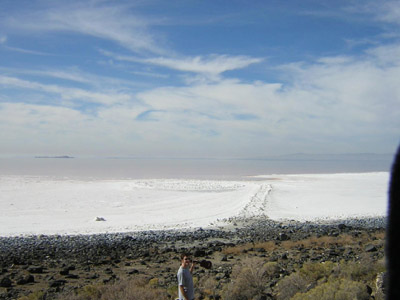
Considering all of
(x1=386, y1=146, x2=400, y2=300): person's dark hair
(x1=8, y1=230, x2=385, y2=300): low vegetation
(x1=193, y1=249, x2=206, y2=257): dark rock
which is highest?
(x1=386, y1=146, x2=400, y2=300): person's dark hair

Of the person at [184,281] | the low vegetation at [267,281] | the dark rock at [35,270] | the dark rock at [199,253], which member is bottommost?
the dark rock at [35,270]

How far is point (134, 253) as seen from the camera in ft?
53.1

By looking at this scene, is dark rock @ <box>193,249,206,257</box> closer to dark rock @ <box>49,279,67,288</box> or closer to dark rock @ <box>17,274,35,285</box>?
dark rock @ <box>49,279,67,288</box>

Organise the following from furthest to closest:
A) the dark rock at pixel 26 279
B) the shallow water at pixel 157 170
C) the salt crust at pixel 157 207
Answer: the shallow water at pixel 157 170 < the salt crust at pixel 157 207 < the dark rock at pixel 26 279

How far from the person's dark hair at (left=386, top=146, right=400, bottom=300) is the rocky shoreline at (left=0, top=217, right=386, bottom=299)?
357 inches

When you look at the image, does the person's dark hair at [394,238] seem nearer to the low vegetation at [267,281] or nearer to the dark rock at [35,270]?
the low vegetation at [267,281]

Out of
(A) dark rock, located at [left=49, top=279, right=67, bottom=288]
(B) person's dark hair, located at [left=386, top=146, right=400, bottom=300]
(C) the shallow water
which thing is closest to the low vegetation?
(A) dark rock, located at [left=49, top=279, right=67, bottom=288]

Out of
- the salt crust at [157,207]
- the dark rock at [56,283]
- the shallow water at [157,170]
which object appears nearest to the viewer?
the dark rock at [56,283]

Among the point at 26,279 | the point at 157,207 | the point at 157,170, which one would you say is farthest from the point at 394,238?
the point at 157,170

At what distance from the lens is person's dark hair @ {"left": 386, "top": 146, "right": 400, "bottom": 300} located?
81 cm

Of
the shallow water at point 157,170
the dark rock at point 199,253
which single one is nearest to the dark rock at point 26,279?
the dark rock at point 199,253

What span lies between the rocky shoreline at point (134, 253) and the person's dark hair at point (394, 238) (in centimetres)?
908

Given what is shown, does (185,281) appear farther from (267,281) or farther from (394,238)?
(394,238)

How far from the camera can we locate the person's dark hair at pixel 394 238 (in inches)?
32.0
